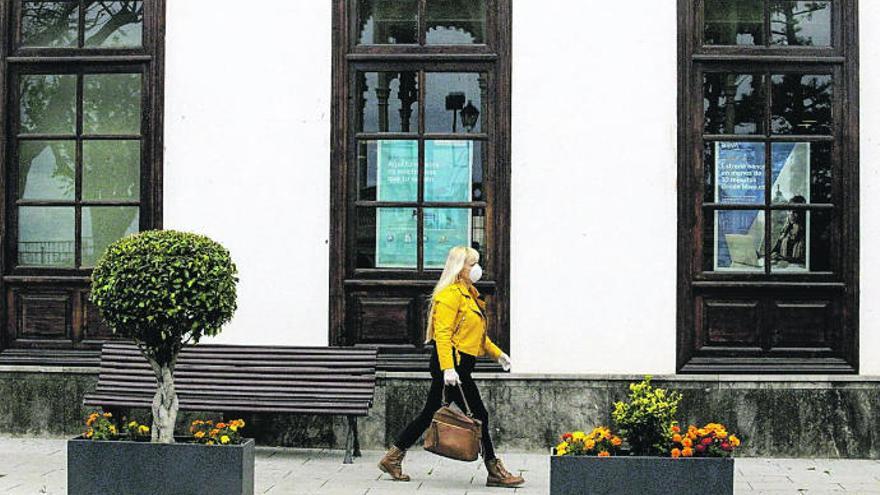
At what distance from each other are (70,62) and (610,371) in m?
5.83

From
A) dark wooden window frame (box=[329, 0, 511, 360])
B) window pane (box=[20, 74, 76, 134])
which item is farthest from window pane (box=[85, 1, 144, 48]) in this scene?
dark wooden window frame (box=[329, 0, 511, 360])

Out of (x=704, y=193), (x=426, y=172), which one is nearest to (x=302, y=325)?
(x=426, y=172)

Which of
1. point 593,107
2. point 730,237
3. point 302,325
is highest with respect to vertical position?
point 593,107

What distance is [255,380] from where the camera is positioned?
11.4m

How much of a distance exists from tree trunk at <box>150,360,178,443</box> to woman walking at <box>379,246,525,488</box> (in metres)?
1.92

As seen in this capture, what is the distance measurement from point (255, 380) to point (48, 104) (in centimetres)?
346

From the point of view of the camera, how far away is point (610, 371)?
11.6 m

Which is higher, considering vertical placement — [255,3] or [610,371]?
[255,3]

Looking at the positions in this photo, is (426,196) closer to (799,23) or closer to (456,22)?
(456,22)

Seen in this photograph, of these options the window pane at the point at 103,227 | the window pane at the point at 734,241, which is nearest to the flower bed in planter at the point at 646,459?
the window pane at the point at 734,241

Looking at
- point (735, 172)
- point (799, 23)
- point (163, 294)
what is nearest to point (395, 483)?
point (163, 294)

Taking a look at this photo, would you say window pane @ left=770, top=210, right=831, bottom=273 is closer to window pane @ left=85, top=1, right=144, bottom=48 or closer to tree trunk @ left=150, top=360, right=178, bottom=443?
tree trunk @ left=150, top=360, right=178, bottom=443

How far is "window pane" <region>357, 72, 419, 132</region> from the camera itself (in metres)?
12.0

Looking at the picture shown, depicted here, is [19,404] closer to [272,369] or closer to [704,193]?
[272,369]
